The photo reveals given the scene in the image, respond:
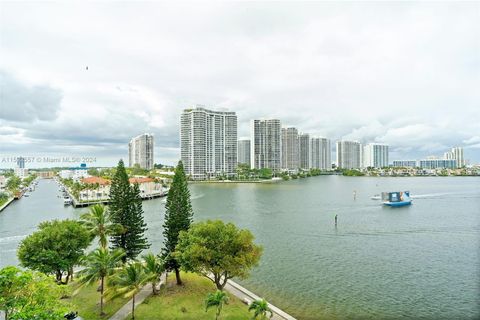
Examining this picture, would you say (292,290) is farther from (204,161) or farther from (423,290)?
(204,161)

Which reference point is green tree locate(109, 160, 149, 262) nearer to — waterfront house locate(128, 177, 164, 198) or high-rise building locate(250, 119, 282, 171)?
waterfront house locate(128, 177, 164, 198)

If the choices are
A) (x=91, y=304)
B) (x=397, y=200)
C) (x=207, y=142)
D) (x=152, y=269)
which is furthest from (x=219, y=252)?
(x=207, y=142)

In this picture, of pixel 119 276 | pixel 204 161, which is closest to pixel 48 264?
pixel 119 276

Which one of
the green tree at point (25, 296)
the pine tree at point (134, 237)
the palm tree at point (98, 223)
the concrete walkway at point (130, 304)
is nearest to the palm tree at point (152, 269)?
the concrete walkway at point (130, 304)

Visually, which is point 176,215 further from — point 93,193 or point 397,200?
point 93,193

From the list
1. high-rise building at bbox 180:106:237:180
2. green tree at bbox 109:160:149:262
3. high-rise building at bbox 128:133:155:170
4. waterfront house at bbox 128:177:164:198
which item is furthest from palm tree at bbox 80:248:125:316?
high-rise building at bbox 128:133:155:170

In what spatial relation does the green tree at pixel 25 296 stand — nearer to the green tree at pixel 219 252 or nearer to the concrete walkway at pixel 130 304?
the concrete walkway at pixel 130 304

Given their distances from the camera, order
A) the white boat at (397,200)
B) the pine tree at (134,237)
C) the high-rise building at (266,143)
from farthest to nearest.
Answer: the high-rise building at (266,143) < the white boat at (397,200) < the pine tree at (134,237)
